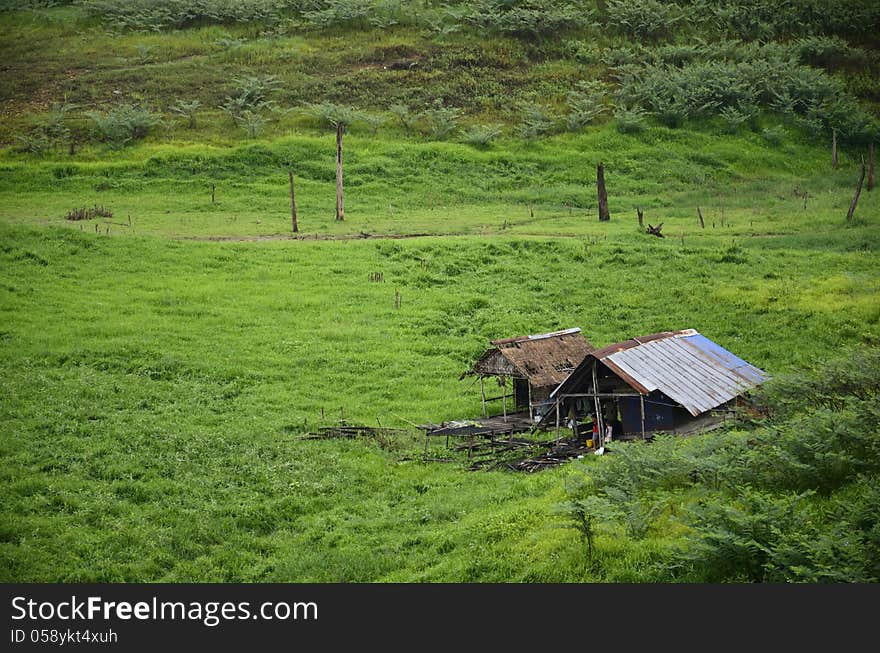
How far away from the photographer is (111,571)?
18.9 m

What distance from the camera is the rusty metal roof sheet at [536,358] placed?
28.7 meters

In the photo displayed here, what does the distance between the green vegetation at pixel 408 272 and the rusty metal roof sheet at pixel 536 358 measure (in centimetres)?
186

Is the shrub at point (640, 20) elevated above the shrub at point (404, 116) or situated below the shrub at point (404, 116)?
above

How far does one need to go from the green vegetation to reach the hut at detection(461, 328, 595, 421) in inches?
59.8

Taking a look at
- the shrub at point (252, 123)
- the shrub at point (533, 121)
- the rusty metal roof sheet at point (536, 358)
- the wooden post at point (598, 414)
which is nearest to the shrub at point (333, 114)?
the shrub at point (252, 123)

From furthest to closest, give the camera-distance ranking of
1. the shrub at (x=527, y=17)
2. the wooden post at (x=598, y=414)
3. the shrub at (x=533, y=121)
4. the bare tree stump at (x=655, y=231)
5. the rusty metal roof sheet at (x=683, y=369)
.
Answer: the shrub at (x=527, y=17)
the shrub at (x=533, y=121)
the bare tree stump at (x=655, y=231)
the wooden post at (x=598, y=414)
the rusty metal roof sheet at (x=683, y=369)

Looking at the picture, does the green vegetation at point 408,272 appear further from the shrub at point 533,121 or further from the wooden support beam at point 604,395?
the wooden support beam at point 604,395

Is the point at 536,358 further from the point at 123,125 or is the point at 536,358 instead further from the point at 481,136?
the point at 123,125

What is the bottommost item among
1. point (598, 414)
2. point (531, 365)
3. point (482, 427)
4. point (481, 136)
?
point (482, 427)

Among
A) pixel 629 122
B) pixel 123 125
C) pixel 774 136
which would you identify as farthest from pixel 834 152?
pixel 123 125

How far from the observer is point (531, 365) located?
28938 mm

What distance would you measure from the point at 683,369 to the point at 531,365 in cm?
459

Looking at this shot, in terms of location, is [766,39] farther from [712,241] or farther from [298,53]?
[712,241]

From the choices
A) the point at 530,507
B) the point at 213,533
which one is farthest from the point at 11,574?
the point at 530,507
